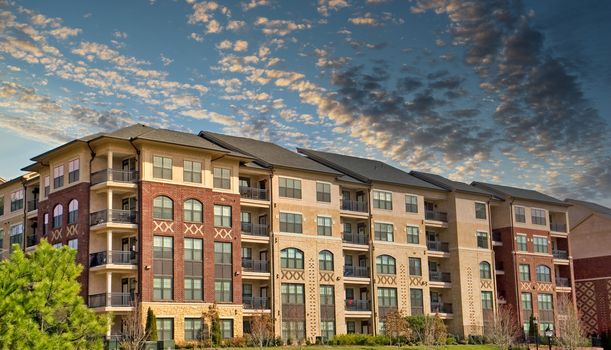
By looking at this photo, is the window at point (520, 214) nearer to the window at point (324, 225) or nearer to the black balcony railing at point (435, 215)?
the black balcony railing at point (435, 215)

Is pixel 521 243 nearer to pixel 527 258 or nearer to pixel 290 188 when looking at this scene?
pixel 527 258

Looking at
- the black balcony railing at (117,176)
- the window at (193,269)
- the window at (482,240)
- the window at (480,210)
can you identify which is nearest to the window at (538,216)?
the window at (480,210)

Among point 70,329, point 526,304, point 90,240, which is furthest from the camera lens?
point 526,304

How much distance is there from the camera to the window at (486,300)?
75.2 m

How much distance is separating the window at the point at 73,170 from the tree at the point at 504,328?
113 feet

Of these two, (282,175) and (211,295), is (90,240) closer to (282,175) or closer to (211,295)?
(211,295)

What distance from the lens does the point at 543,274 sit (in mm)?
81000

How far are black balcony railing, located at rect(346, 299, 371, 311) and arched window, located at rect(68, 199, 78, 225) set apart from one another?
22504 mm

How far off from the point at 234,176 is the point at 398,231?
687 inches

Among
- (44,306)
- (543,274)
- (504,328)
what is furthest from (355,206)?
(44,306)

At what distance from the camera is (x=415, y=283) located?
233 ft

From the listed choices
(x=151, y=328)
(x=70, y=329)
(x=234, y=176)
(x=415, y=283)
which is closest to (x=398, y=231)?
(x=415, y=283)

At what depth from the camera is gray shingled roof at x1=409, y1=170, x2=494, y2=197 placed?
7606 cm

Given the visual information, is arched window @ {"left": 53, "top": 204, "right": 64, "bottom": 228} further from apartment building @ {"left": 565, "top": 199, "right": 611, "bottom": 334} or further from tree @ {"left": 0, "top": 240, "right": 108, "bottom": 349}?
apartment building @ {"left": 565, "top": 199, "right": 611, "bottom": 334}
